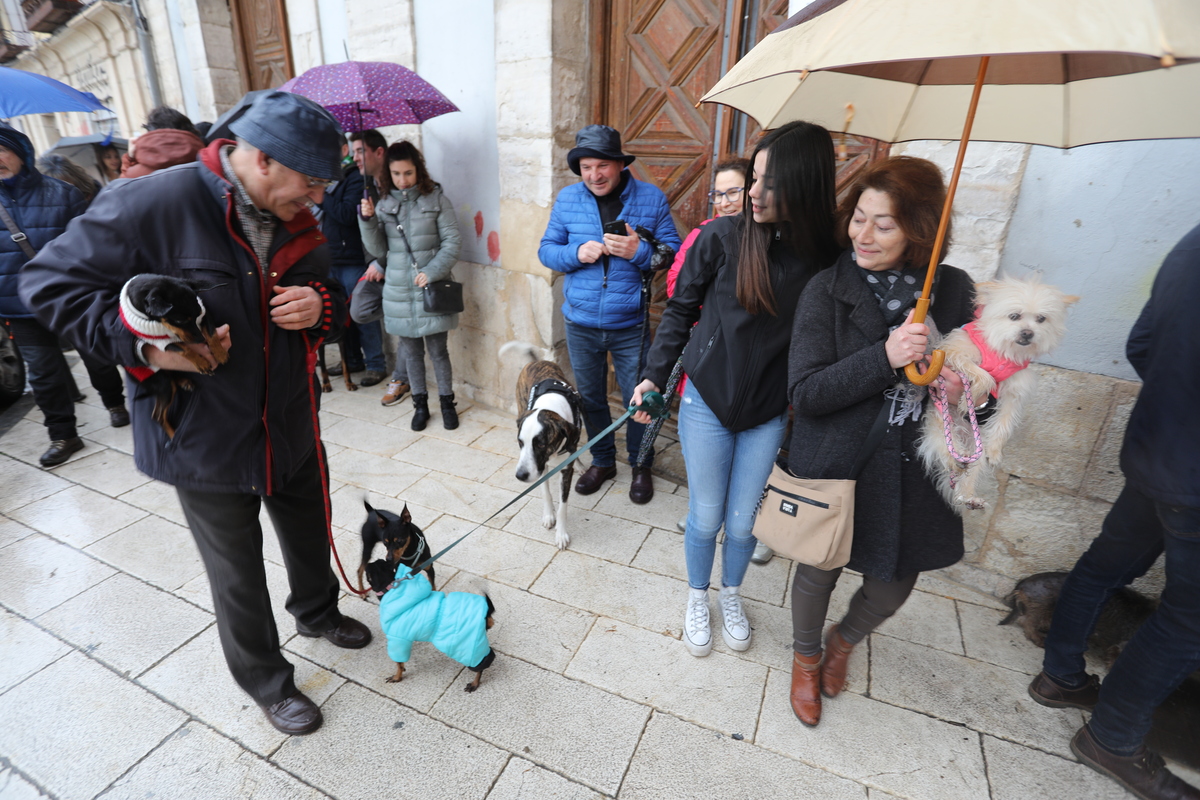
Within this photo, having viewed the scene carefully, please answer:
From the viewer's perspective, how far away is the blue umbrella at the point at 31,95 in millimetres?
3600

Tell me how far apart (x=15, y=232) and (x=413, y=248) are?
2.53m

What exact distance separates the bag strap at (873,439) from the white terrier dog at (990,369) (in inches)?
5.2

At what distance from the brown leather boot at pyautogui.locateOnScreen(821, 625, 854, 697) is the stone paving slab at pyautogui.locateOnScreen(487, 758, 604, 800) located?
109 centimetres

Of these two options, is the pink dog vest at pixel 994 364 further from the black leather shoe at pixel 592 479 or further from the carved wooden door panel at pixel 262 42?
the carved wooden door panel at pixel 262 42

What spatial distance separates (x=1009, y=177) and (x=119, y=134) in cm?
1197

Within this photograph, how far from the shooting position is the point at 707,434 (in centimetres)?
238

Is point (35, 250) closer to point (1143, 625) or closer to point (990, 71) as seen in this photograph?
point (990, 71)

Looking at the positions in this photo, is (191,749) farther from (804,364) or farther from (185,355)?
(804,364)

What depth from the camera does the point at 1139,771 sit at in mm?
2070

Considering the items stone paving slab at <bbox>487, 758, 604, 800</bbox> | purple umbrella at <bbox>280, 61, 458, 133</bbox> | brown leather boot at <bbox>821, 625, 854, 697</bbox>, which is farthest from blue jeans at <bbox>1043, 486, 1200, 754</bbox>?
purple umbrella at <bbox>280, 61, 458, 133</bbox>

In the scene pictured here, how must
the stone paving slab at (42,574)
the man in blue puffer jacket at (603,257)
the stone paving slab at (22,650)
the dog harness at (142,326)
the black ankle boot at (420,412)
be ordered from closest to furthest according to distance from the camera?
the dog harness at (142,326), the stone paving slab at (22,650), the stone paving slab at (42,574), the man in blue puffer jacket at (603,257), the black ankle boot at (420,412)

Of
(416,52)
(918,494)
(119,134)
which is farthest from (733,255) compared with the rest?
(119,134)

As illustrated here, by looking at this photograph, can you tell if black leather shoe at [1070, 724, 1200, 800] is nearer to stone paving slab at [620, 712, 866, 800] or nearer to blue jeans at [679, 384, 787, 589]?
stone paving slab at [620, 712, 866, 800]

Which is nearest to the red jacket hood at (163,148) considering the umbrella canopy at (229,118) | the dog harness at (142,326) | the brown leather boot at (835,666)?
the umbrella canopy at (229,118)
